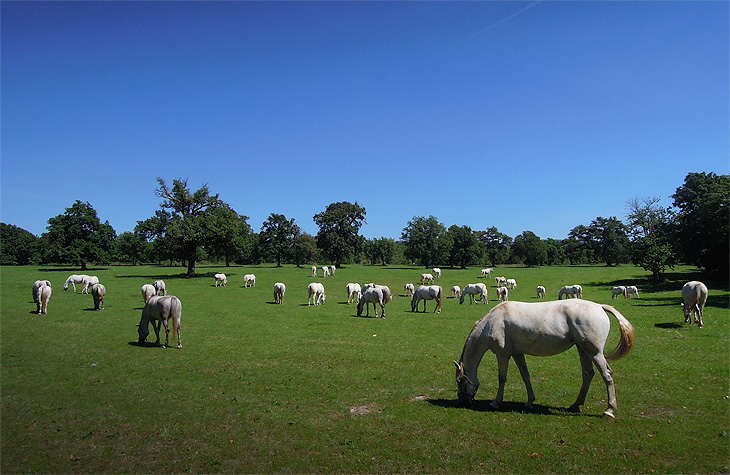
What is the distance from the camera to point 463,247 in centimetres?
8888

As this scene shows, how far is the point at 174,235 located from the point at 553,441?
56216 millimetres

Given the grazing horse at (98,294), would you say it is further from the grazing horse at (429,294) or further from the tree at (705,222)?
the tree at (705,222)

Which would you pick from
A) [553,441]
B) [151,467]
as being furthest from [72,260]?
[553,441]

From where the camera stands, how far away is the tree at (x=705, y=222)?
4194cm

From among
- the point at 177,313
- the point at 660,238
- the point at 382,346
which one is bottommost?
the point at 382,346

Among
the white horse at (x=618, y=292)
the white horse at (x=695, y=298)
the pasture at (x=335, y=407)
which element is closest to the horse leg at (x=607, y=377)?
the pasture at (x=335, y=407)

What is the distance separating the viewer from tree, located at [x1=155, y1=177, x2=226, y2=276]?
55588 millimetres

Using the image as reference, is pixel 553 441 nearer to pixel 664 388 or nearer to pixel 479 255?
pixel 664 388

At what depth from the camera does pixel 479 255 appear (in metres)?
90.3

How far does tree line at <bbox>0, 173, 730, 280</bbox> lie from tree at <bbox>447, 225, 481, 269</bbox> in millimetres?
231

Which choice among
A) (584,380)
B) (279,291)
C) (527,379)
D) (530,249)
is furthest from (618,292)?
(530,249)

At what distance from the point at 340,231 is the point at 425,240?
779 inches

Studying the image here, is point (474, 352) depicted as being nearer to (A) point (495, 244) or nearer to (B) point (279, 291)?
(B) point (279, 291)

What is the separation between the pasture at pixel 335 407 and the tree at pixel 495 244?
97.3 meters
